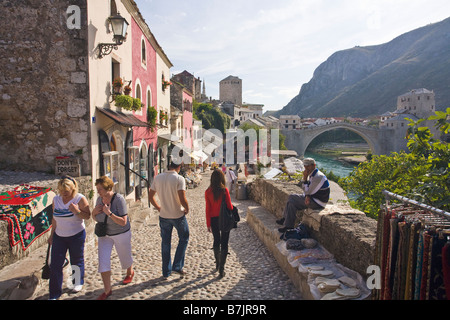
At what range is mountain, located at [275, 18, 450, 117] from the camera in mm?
118812

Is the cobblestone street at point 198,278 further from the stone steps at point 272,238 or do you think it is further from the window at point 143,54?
the window at point 143,54

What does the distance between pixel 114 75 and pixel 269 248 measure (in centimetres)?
639

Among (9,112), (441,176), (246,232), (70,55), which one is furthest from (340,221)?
(9,112)

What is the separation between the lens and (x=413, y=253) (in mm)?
2342

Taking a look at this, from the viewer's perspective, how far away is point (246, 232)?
23.6ft

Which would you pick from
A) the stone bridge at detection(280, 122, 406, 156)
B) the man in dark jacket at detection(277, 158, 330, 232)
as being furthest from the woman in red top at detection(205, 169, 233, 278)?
the stone bridge at detection(280, 122, 406, 156)

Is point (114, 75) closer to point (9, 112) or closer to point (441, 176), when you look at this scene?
point (9, 112)

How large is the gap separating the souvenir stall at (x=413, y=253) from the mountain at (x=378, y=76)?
110 metres

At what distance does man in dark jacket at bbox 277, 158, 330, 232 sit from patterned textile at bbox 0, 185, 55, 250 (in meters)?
3.57

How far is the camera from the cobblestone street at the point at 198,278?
3766 millimetres

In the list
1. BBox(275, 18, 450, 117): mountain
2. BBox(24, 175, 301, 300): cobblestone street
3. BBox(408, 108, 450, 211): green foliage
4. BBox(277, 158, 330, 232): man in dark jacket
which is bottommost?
BBox(24, 175, 301, 300): cobblestone street

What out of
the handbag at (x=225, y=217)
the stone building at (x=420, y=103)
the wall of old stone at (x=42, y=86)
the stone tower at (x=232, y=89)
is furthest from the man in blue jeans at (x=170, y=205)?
the stone building at (x=420, y=103)

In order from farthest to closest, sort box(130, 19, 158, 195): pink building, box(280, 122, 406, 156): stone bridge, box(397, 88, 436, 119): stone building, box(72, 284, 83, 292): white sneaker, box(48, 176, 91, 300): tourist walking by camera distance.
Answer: box(397, 88, 436, 119): stone building → box(280, 122, 406, 156): stone bridge → box(130, 19, 158, 195): pink building → box(72, 284, 83, 292): white sneaker → box(48, 176, 91, 300): tourist walking

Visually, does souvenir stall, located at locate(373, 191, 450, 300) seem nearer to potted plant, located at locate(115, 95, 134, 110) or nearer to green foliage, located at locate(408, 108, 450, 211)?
green foliage, located at locate(408, 108, 450, 211)
